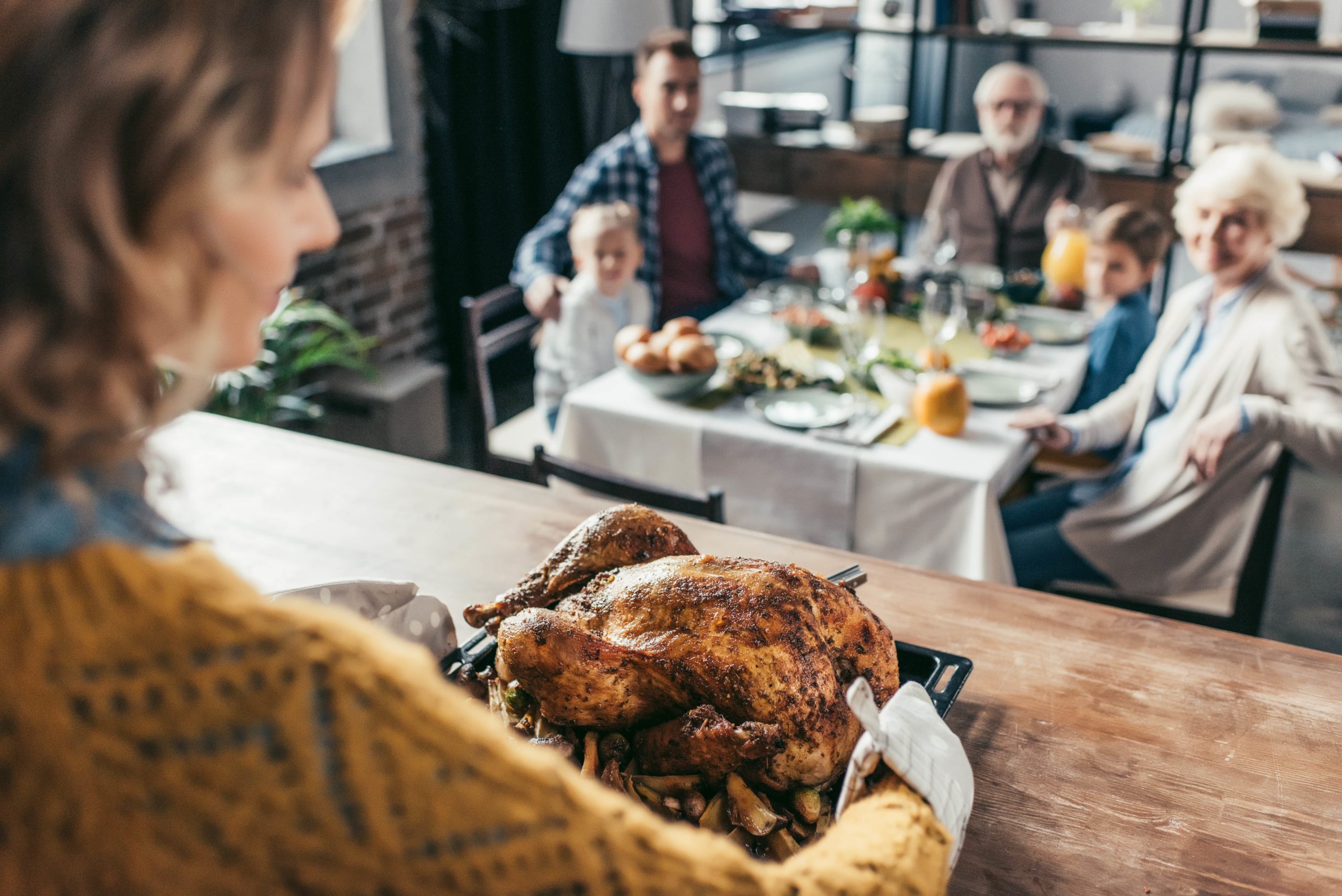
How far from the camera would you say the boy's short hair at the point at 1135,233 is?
2.42 meters

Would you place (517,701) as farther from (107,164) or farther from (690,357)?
(690,357)

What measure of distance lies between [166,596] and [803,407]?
5.93 feet

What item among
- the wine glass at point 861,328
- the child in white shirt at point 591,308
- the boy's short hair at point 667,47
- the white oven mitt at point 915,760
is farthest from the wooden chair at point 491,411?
the white oven mitt at point 915,760

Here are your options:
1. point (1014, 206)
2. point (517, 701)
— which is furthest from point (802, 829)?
point (1014, 206)

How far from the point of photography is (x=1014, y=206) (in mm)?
3221

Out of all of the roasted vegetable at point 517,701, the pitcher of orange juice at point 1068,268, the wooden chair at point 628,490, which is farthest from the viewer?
the pitcher of orange juice at point 1068,268

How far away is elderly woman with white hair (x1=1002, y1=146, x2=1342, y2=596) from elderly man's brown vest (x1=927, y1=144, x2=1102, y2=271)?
3.07 ft

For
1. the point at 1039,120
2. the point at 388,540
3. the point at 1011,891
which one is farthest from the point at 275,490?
the point at 1039,120

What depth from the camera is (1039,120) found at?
3.18 metres

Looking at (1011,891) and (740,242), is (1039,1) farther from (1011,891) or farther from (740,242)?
(1011,891)

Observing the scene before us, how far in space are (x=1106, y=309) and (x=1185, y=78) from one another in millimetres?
4986

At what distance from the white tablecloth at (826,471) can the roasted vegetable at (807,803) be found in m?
1.10

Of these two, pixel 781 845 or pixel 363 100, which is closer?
pixel 781 845

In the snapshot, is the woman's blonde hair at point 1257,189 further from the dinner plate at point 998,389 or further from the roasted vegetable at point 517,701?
the roasted vegetable at point 517,701
